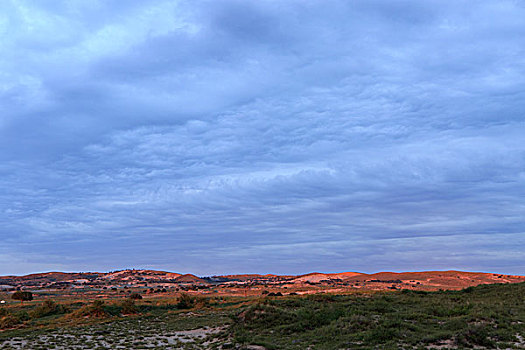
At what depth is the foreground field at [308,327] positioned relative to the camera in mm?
19250

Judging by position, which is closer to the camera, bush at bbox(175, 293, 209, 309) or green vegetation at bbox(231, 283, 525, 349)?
green vegetation at bbox(231, 283, 525, 349)

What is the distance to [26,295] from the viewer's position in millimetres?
69062

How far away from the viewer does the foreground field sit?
19.2m

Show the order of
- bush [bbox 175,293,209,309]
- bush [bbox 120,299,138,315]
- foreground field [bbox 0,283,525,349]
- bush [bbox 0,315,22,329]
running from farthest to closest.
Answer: bush [bbox 175,293,209,309], bush [bbox 120,299,138,315], bush [bbox 0,315,22,329], foreground field [bbox 0,283,525,349]

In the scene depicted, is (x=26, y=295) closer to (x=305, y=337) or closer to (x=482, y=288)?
(x=305, y=337)

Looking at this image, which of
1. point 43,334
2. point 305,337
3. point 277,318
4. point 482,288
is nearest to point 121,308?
point 43,334

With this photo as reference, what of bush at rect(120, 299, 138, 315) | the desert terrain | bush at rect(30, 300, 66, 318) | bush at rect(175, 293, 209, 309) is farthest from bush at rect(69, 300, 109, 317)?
bush at rect(175, 293, 209, 309)

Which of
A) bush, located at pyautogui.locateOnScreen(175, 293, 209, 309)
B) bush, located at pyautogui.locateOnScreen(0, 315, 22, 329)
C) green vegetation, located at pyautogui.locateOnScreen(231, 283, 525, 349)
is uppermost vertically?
green vegetation, located at pyautogui.locateOnScreen(231, 283, 525, 349)

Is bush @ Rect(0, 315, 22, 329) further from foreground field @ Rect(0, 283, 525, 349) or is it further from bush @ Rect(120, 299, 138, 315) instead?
bush @ Rect(120, 299, 138, 315)

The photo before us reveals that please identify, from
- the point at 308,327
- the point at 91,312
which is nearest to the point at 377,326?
the point at 308,327

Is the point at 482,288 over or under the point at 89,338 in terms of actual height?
over

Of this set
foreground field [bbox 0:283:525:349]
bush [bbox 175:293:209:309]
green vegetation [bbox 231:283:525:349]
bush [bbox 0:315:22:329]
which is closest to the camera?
green vegetation [bbox 231:283:525:349]

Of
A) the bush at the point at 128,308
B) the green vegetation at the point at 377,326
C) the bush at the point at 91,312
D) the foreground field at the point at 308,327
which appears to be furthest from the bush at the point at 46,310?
the green vegetation at the point at 377,326

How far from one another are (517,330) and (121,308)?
4081 centimetres
